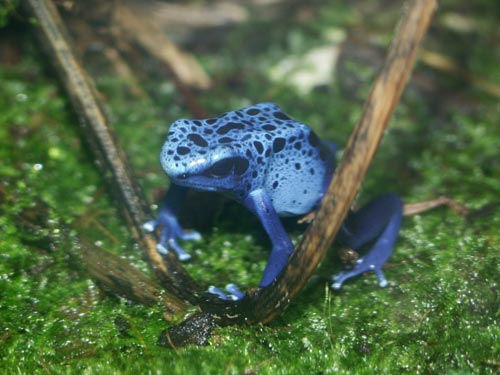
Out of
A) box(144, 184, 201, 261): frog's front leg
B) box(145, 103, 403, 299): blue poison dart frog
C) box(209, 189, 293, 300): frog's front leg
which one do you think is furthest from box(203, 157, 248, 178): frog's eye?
box(144, 184, 201, 261): frog's front leg

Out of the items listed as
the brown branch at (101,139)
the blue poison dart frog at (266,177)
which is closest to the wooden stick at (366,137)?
the blue poison dart frog at (266,177)

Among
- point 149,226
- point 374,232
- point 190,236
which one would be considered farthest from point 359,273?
point 149,226

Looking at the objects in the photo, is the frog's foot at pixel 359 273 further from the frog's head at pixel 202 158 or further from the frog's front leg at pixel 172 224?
the frog's front leg at pixel 172 224

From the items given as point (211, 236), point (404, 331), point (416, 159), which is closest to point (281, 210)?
point (211, 236)

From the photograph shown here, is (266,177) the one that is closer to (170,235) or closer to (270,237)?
(270,237)

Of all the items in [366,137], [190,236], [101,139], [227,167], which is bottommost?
[190,236]

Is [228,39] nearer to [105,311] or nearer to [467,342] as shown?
[105,311]
